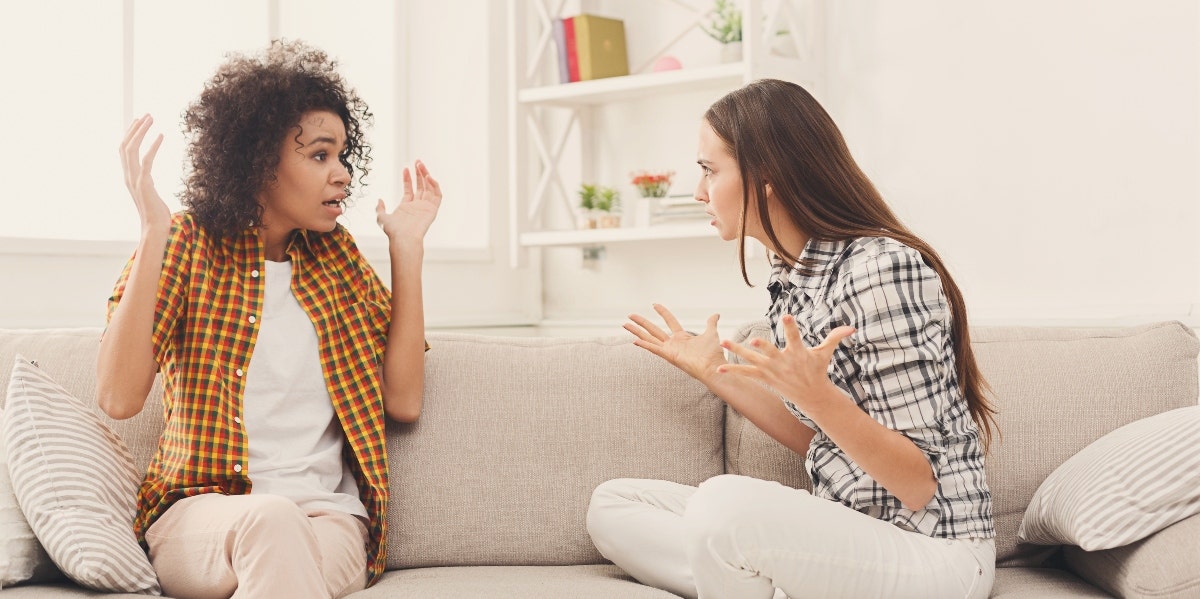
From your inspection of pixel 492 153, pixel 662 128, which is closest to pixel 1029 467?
pixel 662 128

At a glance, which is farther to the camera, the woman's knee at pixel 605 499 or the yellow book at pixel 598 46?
the yellow book at pixel 598 46

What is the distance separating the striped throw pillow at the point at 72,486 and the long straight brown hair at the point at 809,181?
3.29 ft

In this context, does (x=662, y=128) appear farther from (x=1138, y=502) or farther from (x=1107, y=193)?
(x=1138, y=502)

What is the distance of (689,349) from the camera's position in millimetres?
1950

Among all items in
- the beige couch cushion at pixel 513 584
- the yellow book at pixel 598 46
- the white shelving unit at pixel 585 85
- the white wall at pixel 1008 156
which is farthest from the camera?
the yellow book at pixel 598 46

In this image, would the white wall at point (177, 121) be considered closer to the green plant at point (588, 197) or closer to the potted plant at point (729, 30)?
the green plant at point (588, 197)

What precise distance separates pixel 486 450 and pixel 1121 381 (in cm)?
106

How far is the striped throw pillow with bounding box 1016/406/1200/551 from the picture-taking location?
64.3 inches

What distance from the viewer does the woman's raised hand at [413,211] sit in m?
2.02

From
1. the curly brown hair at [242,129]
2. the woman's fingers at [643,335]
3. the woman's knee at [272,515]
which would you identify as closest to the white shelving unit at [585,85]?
the woman's fingers at [643,335]

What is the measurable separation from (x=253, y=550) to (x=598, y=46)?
228cm

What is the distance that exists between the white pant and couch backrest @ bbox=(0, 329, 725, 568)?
15.3 inches

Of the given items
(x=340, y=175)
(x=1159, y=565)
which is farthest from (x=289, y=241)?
(x=1159, y=565)

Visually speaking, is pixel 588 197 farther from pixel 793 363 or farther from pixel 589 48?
pixel 793 363
